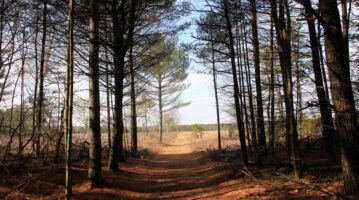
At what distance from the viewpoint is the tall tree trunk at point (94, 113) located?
5.16m

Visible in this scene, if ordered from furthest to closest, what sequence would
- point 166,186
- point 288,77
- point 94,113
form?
point 166,186
point 94,113
point 288,77

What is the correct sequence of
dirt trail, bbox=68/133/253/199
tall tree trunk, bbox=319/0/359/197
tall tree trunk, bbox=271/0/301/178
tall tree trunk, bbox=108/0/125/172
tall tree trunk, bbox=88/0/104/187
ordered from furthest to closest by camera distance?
tall tree trunk, bbox=108/0/125/172
tall tree trunk, bbox=88/0/104/187
dirt trail, bbox=68/133/253/199
tall tree trunk, bbox=271/0/301/178
tall tree trunk, bbox=319/0/359/197

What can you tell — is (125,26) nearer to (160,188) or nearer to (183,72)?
(160,188)

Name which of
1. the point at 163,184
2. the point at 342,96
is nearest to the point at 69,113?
the point at 163,184

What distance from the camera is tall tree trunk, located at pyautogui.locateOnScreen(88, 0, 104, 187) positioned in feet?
16.9

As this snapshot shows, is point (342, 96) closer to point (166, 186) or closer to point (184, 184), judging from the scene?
point (184, 184)

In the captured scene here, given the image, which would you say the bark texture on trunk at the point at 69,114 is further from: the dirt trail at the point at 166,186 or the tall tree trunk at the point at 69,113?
the dirt trail at the point at 166,186

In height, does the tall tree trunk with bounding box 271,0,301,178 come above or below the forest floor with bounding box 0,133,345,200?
above

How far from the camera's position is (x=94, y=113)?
5.34 meters

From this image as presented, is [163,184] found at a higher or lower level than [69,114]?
lower

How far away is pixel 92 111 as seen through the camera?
5.34 m

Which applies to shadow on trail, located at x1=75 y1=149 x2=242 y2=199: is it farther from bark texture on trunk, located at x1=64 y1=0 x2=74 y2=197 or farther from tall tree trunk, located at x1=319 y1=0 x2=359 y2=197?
tall tree trunk, located at x1=319 y1=0 x2=359 y2=197

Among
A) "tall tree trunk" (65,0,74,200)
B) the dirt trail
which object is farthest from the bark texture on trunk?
the dirt trail

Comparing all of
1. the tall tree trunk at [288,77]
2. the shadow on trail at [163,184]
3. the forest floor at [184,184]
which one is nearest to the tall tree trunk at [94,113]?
the forest floor at [184,184]
